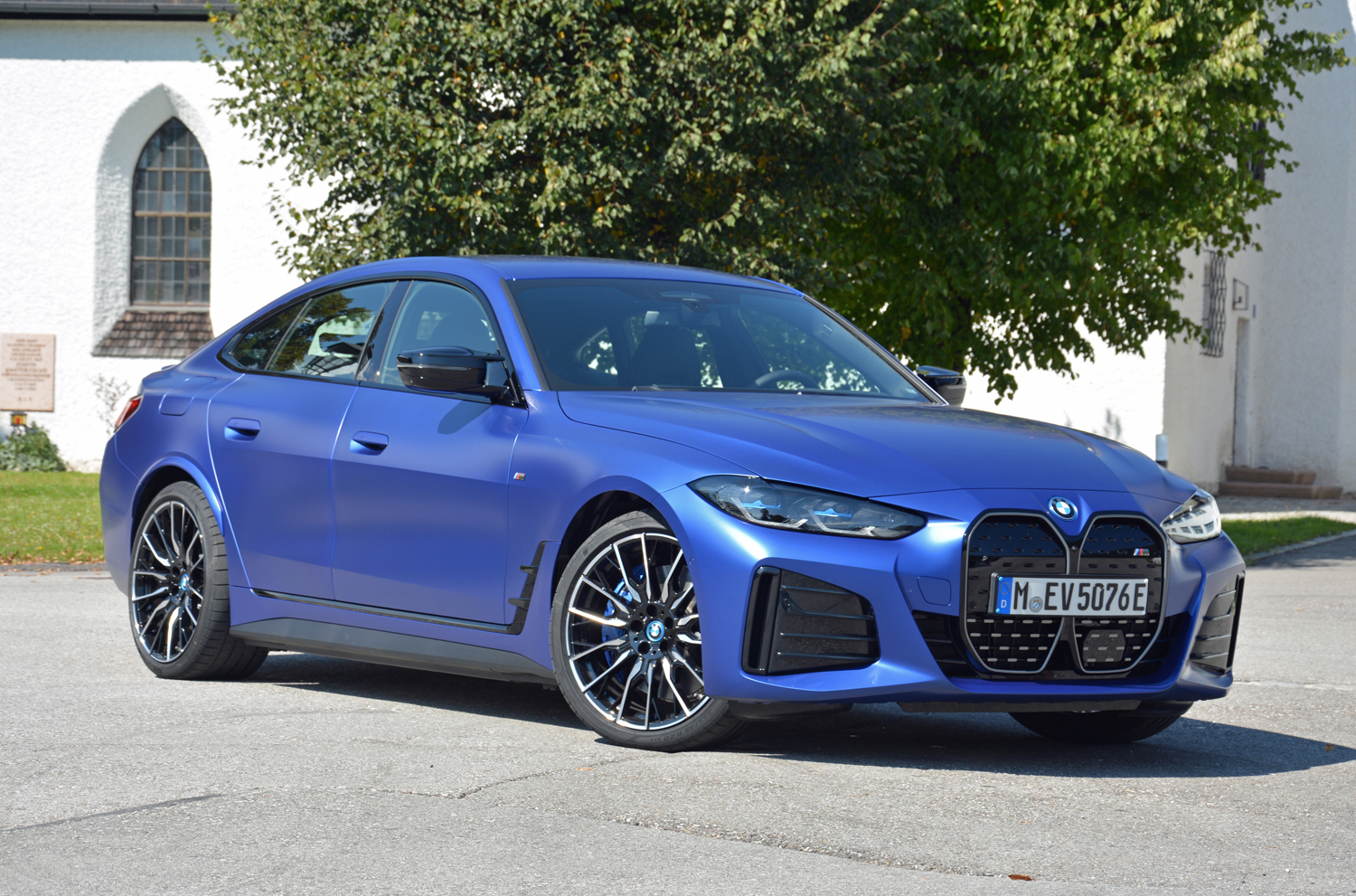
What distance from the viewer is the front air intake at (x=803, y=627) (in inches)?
191

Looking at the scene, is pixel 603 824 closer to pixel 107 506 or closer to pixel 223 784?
pixel 223 784

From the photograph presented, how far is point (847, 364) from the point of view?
257 inches

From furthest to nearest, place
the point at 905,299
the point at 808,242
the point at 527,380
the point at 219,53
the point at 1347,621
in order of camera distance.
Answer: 1. the point at 219,53
2. the point at 905,299
3. the point at 808,242
4. the point at 1347,621
5. the point at 527,380

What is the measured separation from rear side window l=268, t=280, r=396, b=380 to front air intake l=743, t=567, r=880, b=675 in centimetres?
225

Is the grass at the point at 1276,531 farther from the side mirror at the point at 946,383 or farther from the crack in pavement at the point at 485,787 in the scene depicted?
the crack in pavement at the point at 485,787

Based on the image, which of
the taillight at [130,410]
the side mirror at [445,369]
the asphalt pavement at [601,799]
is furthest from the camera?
the taillight at [130,410]

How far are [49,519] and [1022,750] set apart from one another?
1354 centimetres

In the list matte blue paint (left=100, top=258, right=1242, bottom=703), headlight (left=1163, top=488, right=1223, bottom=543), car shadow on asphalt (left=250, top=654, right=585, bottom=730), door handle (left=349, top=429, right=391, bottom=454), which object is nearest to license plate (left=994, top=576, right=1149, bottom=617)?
matte blue paint (left=100, top=258, right=1242, bottom=703)

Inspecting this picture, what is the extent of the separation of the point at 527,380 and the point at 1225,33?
12.7 meters

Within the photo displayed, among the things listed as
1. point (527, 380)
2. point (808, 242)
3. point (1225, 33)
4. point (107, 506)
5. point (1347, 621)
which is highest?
point (1225, 33)

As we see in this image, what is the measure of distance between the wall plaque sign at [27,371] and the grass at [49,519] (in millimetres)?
2552

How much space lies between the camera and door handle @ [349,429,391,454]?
6.06 metres

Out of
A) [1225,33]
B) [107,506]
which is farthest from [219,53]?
[107,506]

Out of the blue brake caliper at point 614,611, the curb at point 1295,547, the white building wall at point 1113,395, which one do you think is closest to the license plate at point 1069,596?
the blue brake caliper at point 614,611
